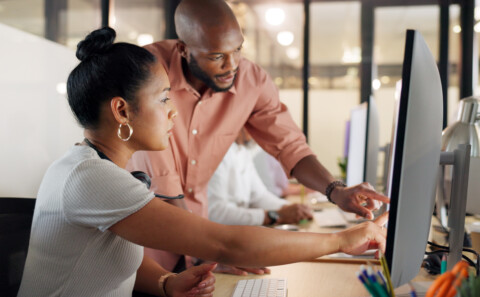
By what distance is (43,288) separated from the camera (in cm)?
Answer: 104

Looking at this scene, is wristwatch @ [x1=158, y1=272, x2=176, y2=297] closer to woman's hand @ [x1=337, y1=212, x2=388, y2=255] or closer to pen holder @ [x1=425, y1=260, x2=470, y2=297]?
woman's hand @ [x1=337, y1=212, x2=388, y2=255]

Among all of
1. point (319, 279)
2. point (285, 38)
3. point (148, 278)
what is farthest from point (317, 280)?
point (285, 38)

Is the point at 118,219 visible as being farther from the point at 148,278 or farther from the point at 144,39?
the point at 144,39

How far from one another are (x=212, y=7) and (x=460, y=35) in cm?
373

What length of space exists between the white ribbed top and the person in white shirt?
51.4 inches

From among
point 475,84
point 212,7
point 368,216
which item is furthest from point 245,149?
point 475,84

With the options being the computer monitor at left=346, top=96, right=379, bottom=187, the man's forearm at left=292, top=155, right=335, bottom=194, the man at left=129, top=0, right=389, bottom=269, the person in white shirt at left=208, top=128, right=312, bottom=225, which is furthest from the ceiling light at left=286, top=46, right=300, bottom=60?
the man's forearm at left=292, top=155, right=335, bottom=194

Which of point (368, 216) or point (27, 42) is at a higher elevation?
point (27, 42)

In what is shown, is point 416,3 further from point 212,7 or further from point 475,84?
point 212,7

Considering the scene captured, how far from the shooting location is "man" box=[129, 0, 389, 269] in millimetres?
1632

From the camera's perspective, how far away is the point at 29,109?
1.93 metres

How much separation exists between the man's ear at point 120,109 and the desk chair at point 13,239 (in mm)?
375

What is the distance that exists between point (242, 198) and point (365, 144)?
1.04m

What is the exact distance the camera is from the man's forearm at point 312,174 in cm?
162
